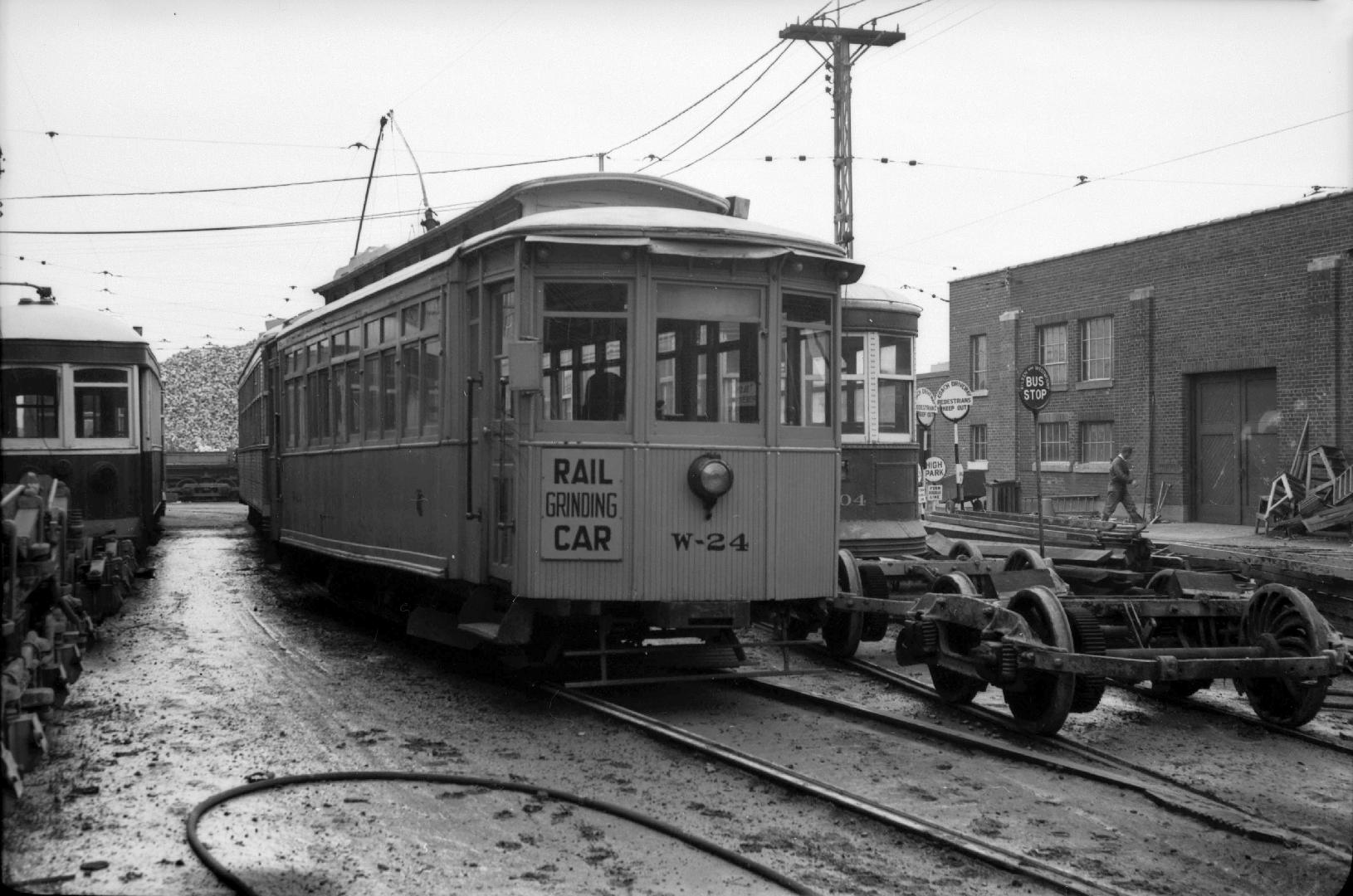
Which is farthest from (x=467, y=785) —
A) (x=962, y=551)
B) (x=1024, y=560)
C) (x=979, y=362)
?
(x=979, y=362)

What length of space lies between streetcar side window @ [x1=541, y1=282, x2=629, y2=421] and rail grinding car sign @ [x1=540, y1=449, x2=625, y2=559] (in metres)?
0.32

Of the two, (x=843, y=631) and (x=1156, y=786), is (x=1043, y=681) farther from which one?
(x=843, y=631)

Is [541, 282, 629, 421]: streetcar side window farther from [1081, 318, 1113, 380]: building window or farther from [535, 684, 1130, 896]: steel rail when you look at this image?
[1081, 318, 1113, 380]: building window

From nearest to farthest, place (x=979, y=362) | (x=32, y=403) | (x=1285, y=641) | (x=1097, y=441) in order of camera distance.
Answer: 1. (x=1285, y=641)
2. (x=32, y=403)
3. (x=1097, y=441)
4. (x=979, y=362)

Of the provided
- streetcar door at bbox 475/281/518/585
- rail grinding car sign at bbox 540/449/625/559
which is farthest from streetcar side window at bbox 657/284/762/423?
streetcar door at bbox 475/281/518/585

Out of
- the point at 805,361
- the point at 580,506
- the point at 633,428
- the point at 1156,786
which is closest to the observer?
the point at 1156,786

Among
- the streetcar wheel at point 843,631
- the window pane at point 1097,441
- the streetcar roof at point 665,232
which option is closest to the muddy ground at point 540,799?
the streetcar wheel at point 843,631

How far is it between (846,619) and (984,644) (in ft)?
9.80

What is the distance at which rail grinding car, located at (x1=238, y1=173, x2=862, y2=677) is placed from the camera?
7793 mm

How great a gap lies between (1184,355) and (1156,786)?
22.5m

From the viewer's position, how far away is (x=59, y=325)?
13719mm

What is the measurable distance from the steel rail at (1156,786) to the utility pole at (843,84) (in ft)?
46.1

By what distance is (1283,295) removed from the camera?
2444 centimetres

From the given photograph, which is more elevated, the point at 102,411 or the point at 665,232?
the point at 665,232
